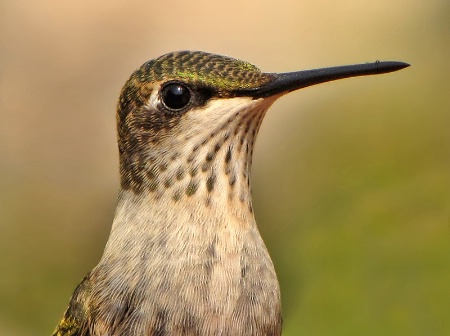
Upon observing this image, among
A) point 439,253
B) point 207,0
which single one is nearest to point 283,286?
point 439,253

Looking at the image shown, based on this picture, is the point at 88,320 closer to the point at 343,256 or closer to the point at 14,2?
the point at 343,256

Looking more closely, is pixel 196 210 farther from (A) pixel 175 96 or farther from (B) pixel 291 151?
(B) pixel 291 151

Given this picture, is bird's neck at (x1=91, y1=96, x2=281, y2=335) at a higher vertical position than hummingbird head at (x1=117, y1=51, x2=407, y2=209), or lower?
lower

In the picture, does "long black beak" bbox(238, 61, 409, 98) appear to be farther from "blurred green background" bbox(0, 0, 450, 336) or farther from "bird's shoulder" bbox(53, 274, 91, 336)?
"blurred green background" bbox(0, 0, 450, 336)

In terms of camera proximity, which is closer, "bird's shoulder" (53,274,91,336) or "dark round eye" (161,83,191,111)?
"dark round eye" (161,83,191,111)

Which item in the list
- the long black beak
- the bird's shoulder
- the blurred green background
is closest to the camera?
the long black beak

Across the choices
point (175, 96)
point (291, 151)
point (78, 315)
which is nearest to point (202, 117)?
point (175, 96)

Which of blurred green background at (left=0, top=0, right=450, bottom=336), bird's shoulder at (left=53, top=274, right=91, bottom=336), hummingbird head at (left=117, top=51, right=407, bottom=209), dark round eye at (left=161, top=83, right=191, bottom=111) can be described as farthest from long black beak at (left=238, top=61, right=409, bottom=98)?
blurred green background at (left=0, top=0, right=450, bottom=336)

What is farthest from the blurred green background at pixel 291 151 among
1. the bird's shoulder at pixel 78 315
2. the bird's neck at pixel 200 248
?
the bird's neck at pixel 200 248
